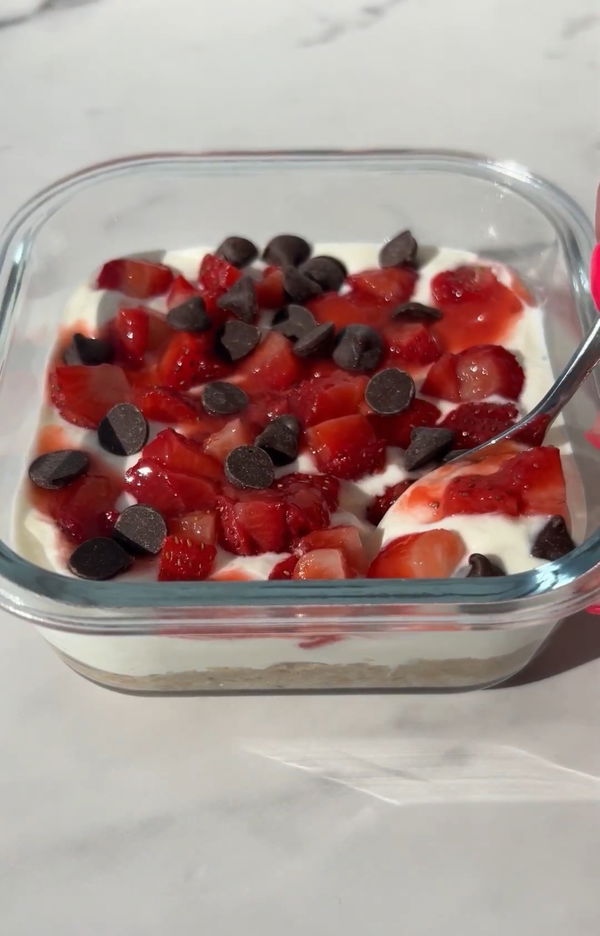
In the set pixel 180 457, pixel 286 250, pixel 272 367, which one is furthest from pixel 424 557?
pixel 286 250

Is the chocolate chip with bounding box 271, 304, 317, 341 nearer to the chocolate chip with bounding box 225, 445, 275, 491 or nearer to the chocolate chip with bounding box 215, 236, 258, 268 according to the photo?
the chocolate chip with bounding box 215, 236, 258, 268

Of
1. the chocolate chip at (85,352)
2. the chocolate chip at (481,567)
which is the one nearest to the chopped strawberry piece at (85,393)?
the chocolate chip at (85,352)

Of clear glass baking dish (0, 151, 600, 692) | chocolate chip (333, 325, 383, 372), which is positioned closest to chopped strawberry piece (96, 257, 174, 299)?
clear glass baking dish (0, 151, 600, 692)

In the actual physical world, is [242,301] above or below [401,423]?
above

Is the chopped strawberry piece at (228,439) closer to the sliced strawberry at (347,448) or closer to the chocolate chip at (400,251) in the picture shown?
the sliced strawberry at (347,448)

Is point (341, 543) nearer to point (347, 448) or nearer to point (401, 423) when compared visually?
point (347, 448)

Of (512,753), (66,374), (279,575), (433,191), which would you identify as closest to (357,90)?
(433,191)

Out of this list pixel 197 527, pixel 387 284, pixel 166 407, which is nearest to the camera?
pixel 197 527
